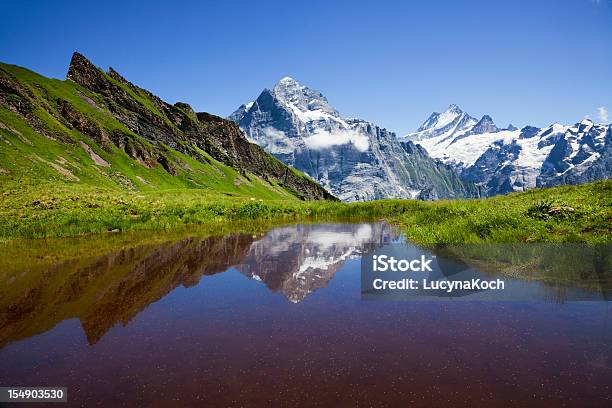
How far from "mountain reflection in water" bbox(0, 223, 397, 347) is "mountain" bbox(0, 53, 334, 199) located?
106ft

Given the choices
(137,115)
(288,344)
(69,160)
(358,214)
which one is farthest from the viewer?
(137,115)

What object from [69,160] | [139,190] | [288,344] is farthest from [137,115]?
[288,344]

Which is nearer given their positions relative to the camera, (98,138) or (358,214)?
(358,214)

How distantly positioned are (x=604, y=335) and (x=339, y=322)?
487cm

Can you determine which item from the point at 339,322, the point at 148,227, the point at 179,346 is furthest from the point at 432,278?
the point at 148,227

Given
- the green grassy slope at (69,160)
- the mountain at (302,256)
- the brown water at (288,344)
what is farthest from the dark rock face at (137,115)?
the brown water at (288,344)

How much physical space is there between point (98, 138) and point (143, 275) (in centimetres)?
9407

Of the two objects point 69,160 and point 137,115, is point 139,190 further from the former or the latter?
point 137,115

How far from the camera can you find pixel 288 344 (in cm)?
698

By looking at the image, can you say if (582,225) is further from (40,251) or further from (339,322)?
(40,251)

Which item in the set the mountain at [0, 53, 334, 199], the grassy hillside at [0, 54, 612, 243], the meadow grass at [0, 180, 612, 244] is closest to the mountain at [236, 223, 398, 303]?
the meadow grass at [0, 180, 612, 244]

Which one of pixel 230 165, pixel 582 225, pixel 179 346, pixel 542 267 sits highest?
pixel 230 165

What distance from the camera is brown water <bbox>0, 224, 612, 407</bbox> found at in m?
5.36

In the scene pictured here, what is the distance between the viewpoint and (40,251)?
16422mm
